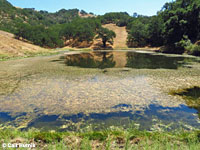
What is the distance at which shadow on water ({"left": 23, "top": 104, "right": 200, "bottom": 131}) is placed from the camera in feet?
24.3

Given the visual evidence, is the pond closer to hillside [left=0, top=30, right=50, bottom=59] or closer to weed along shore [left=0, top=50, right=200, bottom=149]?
weed along shore [left=0, top=50, right=200, bottom=149]

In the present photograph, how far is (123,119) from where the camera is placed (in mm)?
8047

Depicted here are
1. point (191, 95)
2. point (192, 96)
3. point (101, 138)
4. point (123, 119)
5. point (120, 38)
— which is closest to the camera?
point (101, 138)

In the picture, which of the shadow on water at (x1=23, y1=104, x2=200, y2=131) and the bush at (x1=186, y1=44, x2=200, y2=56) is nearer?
the shadow on water at (x1=23, y1=104, x2=200, y2=131)

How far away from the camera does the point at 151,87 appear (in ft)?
45.0

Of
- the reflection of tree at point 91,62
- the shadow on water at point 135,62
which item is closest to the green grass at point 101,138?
the shadow on water at point 135,62

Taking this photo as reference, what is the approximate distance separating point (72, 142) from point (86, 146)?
835mm

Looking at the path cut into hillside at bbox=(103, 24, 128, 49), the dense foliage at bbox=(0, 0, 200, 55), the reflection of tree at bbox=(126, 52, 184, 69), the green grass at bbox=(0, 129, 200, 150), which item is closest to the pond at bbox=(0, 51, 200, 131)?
the green grass at bbox=(0, 129, 200, 150)

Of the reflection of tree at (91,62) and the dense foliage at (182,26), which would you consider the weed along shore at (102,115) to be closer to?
the reflection of tree at (91,62)

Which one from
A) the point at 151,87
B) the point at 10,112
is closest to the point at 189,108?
the point at 151,87

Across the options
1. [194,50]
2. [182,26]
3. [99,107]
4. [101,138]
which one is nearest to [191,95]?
[99,107]

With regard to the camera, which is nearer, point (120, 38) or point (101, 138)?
point (101, 138)

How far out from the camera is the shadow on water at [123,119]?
7410mm

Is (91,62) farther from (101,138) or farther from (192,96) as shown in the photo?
(101,138)
